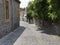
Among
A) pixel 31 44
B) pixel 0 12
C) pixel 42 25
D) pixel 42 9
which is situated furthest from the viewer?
pixel 42 25

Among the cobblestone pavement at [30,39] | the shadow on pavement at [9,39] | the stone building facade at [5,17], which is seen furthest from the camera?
the stone building facade at [5,17]

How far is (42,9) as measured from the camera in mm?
17859

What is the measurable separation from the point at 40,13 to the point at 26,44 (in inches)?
357

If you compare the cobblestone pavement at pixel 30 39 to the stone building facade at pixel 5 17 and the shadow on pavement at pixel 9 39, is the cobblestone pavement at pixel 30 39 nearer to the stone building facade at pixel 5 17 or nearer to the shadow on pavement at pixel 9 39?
the shadow on pavement at pixel 9 39

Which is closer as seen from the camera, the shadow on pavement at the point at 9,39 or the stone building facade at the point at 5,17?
the shadow on pavement at the point at 9,39

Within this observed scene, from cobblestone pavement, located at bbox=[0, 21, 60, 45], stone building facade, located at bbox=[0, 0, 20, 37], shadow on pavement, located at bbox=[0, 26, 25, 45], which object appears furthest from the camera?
stone building facade, located at bbox=[0, 0, 20, 37]

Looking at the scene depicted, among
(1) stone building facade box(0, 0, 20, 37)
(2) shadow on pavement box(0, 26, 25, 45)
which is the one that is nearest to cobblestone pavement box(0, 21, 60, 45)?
(2) shadow on pavement box(0, 26, 25, 45)

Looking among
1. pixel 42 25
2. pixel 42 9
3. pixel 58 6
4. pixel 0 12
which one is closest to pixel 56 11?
pixel 58 6

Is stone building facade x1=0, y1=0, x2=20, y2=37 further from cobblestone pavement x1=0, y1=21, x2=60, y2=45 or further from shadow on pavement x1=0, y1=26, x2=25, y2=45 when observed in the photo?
cobblestone pavement x1=0, y1=21, x2=60, y2=45

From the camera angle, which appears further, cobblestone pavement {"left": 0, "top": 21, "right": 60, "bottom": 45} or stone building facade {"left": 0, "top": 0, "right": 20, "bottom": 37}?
stone building facade {"left": 0, "top": 0, "right": 20, "bottom": 37}

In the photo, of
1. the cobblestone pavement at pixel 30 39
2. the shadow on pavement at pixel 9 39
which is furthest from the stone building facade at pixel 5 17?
the cobblestone pavement at pixel 30 39

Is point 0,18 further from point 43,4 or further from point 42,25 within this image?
point 42,25

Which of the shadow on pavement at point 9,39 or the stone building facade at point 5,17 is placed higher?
the stone building facade at point 5,17

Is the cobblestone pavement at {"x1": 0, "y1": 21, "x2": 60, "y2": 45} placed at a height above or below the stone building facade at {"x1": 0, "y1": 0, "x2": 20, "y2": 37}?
below
